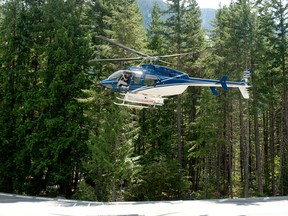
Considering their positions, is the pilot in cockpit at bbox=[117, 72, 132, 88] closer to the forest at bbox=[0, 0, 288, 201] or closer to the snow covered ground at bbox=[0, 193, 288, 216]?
the forest at bbox=[0, 0, 288, 201]

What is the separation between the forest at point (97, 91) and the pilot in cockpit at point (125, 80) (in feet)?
15.8

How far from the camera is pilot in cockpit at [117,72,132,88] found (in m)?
14.9

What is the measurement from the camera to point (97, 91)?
21859mm

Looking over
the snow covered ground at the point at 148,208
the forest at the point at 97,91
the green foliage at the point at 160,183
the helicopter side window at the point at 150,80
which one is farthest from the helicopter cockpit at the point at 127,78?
the green foliage at the point at 160,183

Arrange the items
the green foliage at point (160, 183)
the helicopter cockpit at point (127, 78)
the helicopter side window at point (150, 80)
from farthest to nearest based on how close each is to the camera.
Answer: the green foliage at point (160, 183) → the helicopter side window at point (150, 80) → the helicopter cockpit at point (127, 78)

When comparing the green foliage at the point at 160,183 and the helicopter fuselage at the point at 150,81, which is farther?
the green foliage at the point at 160,183

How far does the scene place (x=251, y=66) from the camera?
22734 millimetres

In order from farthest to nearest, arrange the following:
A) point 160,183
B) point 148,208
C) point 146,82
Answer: point 160,183
point 146,82
point 148,208

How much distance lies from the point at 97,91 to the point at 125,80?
24.0 ft

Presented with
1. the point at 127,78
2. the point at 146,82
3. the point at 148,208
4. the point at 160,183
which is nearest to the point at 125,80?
the point at 127,78

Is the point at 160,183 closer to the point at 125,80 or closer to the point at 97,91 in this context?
the point at 97,91

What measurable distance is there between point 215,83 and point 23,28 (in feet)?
52.4

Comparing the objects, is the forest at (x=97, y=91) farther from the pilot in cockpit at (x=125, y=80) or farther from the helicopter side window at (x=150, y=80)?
the helicopter side window at (x=150, y=80)

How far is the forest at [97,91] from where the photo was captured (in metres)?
21.2
